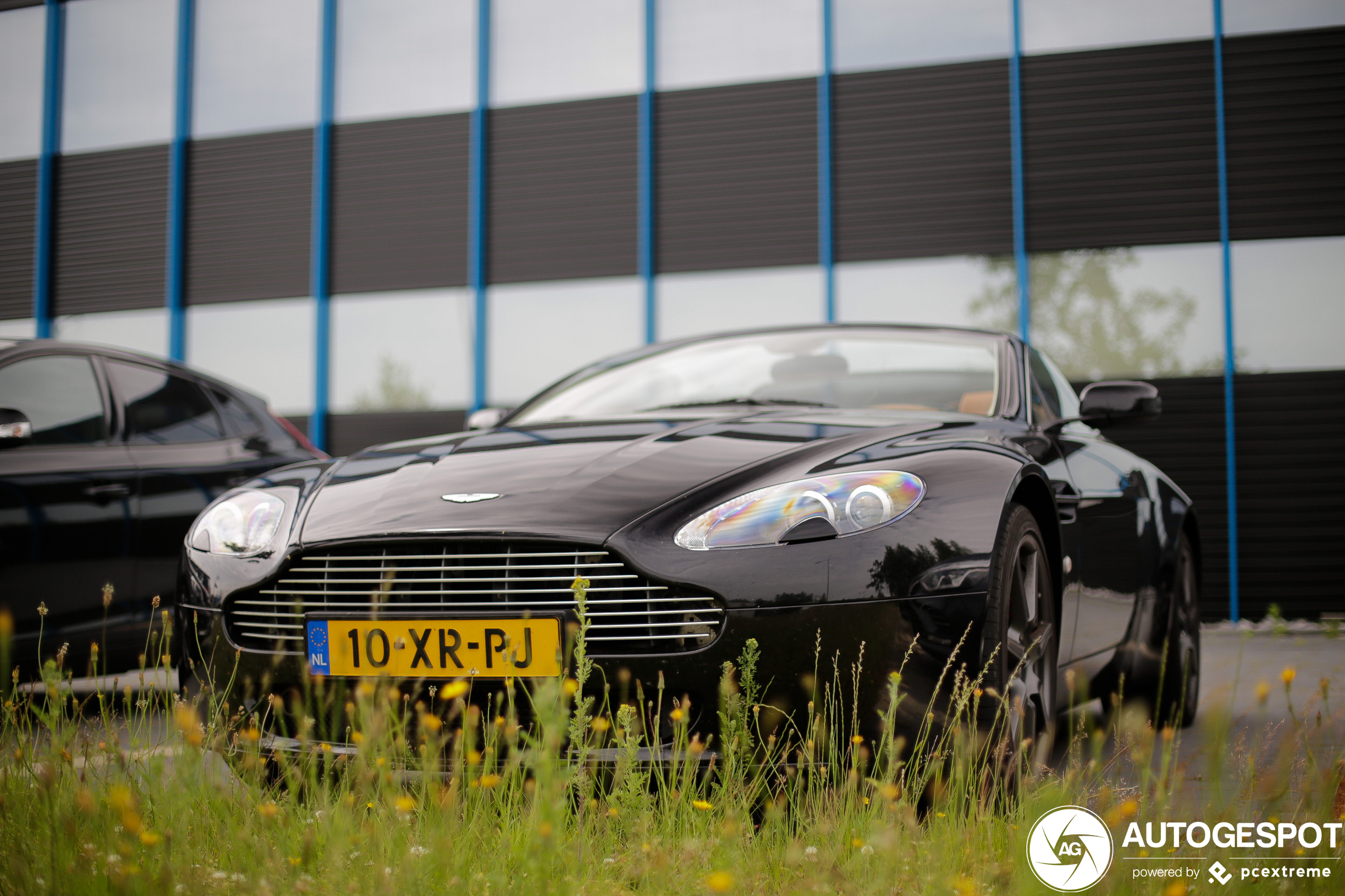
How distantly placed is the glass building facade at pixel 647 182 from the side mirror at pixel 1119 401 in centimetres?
523

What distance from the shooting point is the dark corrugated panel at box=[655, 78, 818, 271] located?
33.0 feet

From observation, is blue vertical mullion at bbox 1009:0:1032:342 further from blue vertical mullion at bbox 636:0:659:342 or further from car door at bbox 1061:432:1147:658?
car door at bbox 1061:432:1147:658

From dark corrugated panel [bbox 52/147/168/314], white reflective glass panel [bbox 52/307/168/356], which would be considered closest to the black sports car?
white reflective glass panel [bbox 52/307/168/356]

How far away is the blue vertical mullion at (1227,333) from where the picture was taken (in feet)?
29.7

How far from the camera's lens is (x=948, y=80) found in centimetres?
984

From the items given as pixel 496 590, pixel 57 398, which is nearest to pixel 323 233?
pixel 57 398

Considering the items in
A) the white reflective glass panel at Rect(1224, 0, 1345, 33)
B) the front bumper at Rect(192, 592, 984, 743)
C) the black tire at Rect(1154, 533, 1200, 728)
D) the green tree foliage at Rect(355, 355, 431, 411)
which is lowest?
the black tire at Rect(1154, 533, 1200, 728)

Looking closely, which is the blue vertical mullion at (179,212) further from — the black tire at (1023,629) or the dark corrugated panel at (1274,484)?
the black tire at (1023,629)

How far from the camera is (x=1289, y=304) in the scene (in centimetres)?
916

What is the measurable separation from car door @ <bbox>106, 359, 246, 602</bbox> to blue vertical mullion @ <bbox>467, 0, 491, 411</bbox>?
5.49m

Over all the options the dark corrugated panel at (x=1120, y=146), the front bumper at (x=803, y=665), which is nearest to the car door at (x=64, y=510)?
the front bumper at (x=803, y=665)

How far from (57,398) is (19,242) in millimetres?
9114

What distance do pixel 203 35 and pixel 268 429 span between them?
329 inches

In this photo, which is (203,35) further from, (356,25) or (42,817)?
(42,817)
